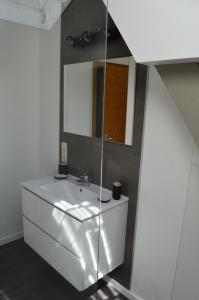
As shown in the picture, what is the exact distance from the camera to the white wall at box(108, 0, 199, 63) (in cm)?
88

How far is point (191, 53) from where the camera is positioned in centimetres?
90

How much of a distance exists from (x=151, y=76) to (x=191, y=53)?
0.66m

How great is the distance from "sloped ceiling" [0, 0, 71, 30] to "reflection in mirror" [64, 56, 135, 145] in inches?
15.7

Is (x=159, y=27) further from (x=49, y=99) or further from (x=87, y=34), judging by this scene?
(x=49, y=99)

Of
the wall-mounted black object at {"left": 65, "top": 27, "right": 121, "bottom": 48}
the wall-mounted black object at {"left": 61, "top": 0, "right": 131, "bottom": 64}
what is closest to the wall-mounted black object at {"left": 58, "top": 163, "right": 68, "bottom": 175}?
the wall-mounted black object at {"left": 61, "top": 0, "right": 131, "bottom": 64}

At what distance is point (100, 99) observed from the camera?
1.92m

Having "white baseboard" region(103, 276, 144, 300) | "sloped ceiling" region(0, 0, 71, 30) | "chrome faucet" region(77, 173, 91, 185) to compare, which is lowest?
"white baseboard" region(103, 276, 144, 300)

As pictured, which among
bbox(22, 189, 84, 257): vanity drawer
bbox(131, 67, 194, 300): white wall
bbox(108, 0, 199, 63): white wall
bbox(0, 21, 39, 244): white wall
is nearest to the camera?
bbox(108, 0, 199, 63): white wall

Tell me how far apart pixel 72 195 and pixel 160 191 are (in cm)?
79

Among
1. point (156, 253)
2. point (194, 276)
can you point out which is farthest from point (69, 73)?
point (194, 276)

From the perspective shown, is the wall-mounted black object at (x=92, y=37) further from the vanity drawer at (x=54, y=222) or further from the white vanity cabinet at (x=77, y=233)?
the vanity drawer at (x=54, y=222)

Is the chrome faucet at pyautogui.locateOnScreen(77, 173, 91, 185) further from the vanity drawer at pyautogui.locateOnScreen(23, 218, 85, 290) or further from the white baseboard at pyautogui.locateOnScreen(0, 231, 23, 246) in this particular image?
the white baseboard at pyautogui.locateOnScreen(0, 231, 23, 246)

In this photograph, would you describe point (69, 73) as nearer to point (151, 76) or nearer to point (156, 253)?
point (151, 76)

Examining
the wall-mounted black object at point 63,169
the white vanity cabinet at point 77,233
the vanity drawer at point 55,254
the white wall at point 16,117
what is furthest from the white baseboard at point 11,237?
the wall-mounted black object at point 63,169
